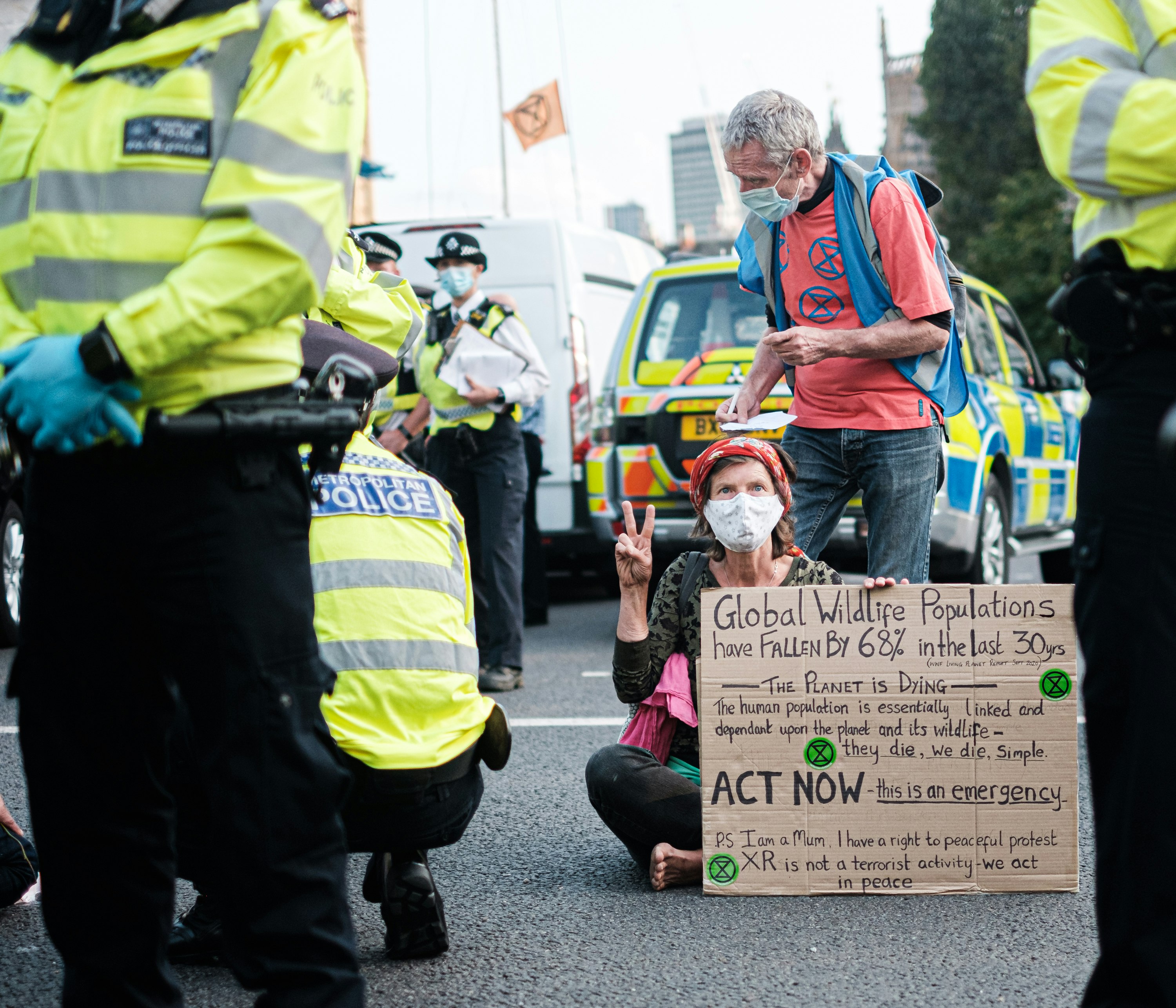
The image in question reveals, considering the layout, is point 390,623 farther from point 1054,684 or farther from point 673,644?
point 1054,684

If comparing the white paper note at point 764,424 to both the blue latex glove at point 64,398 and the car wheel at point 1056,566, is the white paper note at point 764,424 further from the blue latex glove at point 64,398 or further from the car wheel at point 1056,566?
the car wheel at point 1056,566

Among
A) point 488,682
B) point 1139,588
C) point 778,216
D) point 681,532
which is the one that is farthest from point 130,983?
point 681,532

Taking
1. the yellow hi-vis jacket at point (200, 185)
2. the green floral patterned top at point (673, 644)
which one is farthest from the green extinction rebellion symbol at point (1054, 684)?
the yellow hi-vis jacket at point (200, 185)

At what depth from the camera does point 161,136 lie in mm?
1970

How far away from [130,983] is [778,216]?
A: 2.73 meters

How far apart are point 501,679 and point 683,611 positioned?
2.84 m

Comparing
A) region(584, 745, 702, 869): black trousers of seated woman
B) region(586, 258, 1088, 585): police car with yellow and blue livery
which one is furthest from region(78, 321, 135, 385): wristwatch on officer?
region(586, 258, 1088, 585): police car with yellow and blue livery

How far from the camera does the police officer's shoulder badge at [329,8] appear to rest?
2.06 meters

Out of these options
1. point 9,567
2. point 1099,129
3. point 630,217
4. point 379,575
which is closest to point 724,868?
point 379,575

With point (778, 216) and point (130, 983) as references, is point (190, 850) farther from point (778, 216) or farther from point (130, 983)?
point (778, 216)

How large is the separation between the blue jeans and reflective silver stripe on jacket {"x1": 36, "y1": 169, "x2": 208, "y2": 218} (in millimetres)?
2468

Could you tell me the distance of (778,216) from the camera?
158 inches

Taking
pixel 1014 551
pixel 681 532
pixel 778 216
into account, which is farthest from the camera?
pixel 1014 551

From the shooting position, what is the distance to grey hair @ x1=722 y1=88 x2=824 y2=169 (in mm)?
3852
